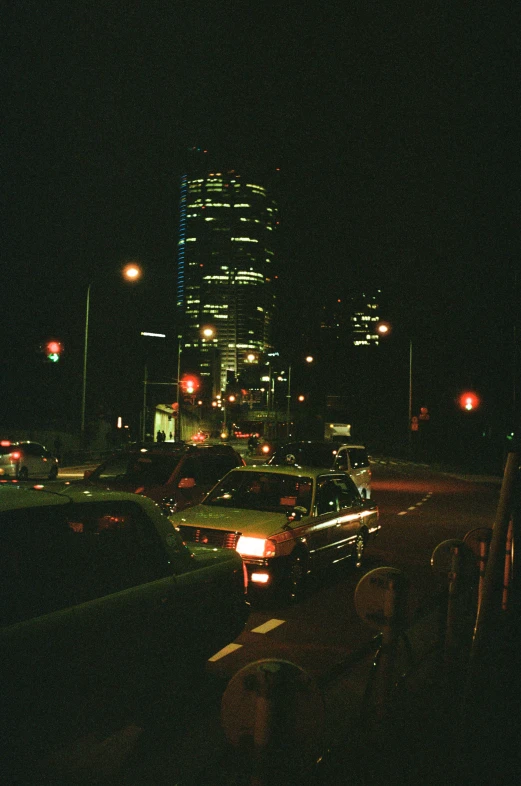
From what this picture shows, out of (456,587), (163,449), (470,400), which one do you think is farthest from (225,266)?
(456,587)

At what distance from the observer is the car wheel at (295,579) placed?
9125mm

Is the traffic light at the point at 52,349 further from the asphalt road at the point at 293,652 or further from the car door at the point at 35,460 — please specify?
the asphalt road at the point at 293,652

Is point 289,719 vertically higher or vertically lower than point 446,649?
higher

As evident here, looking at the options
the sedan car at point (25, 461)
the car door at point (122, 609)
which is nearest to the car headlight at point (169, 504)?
the car door at point (122, 609)

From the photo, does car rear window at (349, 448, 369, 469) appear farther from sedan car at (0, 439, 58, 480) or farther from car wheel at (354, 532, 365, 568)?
sedan car at (0, 439, 58, 480)

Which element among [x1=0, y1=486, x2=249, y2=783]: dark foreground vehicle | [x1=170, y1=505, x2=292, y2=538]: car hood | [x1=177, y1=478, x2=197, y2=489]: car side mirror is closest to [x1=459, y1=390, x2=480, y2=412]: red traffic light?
A: [x1=177, y1=478, x2=197, y2=489]: car side mirror

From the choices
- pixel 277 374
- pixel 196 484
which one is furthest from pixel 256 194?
pixel 196 484

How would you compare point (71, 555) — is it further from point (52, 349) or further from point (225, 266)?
point (225, 266)

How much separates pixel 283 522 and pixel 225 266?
15020 centimetres

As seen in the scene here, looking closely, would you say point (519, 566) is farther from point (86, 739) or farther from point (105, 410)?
point (105, 410)

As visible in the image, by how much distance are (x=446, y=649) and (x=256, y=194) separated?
175m

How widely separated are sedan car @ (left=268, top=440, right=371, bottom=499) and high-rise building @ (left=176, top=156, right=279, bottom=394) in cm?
12504

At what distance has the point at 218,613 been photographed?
549 cm

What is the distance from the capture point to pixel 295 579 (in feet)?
30.3
